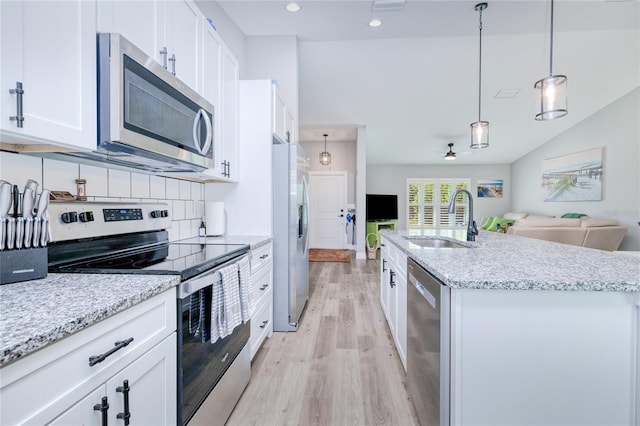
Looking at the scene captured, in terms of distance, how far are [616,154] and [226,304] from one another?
7123 millimetres

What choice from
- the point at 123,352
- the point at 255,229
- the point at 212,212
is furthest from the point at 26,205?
the point at 255,229

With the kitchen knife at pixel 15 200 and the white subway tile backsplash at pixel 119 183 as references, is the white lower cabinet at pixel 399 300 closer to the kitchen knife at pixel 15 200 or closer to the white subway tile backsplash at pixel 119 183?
the white subway tile backsplash at pixel 119 183

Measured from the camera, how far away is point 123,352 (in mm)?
837

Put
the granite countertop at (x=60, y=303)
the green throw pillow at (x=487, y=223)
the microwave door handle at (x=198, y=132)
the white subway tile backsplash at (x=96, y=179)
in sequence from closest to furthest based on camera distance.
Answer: the granite countertop at (x=60, y=303) → the white subway tile backsplash at (x=96, y=179) → the microwave door handle at (x=198, y=132) → the green throw pillow at (x=487, y=223)

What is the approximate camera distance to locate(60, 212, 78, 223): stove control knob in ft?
4.07

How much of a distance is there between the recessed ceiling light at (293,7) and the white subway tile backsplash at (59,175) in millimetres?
2511

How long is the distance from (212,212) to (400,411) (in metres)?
1.88

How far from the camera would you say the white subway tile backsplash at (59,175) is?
126 centimetres

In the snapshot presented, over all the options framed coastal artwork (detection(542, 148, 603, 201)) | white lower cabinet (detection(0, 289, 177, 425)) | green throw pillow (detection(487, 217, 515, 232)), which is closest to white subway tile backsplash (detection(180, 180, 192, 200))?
white lower cabinet (detection(0, 289, 177, 425))

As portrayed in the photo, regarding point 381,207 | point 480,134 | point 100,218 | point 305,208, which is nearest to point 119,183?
point 100,218

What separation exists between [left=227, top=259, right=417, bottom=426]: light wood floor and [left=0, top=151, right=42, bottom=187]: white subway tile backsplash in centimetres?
148

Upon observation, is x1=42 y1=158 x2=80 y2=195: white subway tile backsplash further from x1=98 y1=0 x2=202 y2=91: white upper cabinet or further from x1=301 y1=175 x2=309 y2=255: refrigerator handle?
x1=301 y1=175 x2=309 y2=255: refrigerator handle

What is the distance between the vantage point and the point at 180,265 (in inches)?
48.4

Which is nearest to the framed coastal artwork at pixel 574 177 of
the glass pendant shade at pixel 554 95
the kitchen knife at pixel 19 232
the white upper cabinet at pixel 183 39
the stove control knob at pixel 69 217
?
the glass pendant shade at pixel 554 95
